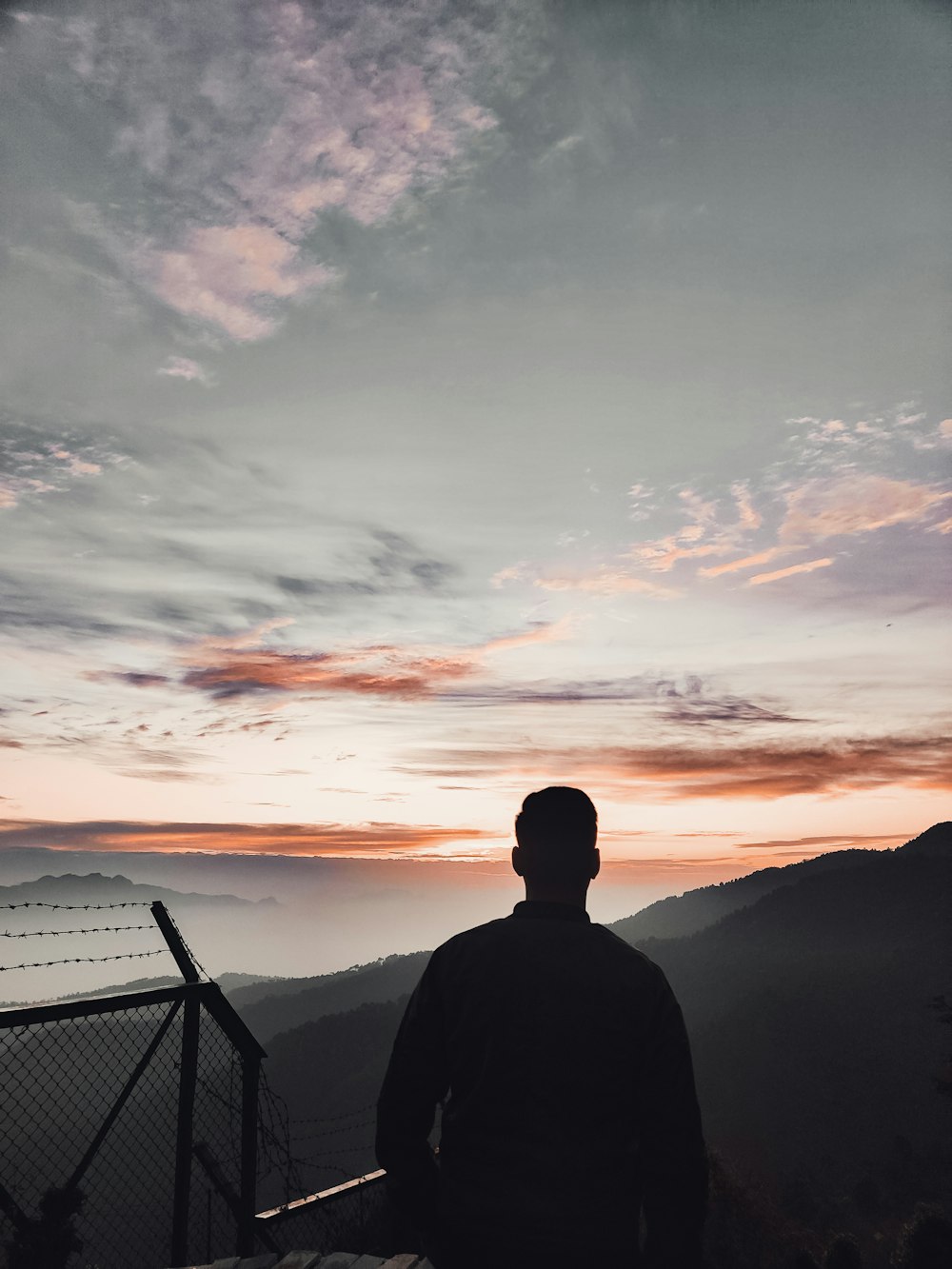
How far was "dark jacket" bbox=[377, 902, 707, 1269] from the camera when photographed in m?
2.25

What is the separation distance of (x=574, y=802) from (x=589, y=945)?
0.47m

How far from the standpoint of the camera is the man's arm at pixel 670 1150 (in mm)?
2289

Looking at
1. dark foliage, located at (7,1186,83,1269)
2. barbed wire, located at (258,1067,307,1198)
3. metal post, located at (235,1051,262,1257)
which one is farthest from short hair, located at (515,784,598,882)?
metal post, located at (235,1051,262,1257)

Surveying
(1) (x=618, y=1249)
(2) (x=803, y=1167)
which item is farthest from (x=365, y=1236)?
(2) (x=803, y=1167)

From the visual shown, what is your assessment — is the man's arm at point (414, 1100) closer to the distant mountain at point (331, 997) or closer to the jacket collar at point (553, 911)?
the jacket collar at point (553, 911)

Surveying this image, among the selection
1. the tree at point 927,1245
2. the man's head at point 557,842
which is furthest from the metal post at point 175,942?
the tree at point 927,1245

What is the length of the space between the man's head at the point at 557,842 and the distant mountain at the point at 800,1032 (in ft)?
244

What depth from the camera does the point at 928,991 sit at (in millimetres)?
111812

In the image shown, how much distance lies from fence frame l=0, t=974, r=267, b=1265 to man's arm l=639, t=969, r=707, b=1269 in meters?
3.55

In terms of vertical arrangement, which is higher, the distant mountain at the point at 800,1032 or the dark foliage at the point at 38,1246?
the dark foliage at the point at 38,1246

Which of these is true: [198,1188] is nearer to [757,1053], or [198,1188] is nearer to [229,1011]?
[757,1053]

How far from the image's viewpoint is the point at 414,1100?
8.03ft

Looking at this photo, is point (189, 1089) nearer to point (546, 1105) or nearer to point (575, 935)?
point (546, 1105)

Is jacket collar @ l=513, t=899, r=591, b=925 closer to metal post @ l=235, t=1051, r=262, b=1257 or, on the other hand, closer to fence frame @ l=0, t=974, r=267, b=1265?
fence frame @ l=0, t=974, r=267, b=1265
